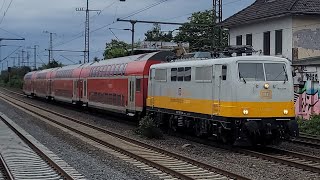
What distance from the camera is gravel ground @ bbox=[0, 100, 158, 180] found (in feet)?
39.0

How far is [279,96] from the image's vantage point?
15664 millimetres

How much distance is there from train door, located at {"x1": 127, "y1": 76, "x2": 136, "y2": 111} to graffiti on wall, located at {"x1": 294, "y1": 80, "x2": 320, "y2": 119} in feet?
26.5

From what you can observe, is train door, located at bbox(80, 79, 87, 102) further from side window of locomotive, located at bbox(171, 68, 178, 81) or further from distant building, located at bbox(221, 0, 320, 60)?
side window of locomotive, located at bbox(171, 68, 178, 81)

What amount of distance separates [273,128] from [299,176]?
3.74 m

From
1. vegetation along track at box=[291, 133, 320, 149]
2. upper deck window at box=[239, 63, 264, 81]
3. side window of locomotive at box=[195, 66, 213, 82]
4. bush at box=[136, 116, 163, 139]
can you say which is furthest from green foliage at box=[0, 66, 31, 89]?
upper deck window at box=[239, 63, 264, 81]

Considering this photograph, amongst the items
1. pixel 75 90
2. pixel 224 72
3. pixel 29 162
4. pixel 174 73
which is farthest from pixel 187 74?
pixel 75 90

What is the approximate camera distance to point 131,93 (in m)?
24.9

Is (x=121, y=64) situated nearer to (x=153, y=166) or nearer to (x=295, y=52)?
(x=295, y=52)

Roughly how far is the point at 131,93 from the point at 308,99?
8.94 metres

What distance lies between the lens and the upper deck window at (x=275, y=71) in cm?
1580

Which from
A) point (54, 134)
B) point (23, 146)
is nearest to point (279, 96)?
point (23, 146)

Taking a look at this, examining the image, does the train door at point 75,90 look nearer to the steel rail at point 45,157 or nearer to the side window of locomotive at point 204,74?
the steel rail at point 45,157

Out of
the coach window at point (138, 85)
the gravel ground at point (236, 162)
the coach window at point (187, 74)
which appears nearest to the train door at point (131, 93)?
the coach window at point (138, 85)

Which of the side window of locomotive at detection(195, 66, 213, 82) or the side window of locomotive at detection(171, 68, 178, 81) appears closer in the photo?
the side window of locomotive at detection(195, 66, 213, 82)
